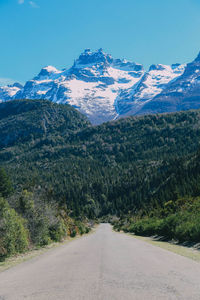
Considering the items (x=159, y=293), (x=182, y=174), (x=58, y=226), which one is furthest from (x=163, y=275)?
(x=182, y=174)

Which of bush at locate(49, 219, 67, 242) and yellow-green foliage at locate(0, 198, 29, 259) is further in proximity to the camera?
bush at locate(49, 219, 67, 242)

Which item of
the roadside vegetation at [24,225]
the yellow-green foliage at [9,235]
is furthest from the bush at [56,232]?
the yellow-green foliage at [9,235]

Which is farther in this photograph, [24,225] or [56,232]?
[56,232]

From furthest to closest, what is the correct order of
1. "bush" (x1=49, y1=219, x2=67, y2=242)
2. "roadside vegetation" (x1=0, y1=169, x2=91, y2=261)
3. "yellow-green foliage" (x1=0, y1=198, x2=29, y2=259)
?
"bush" (x1=49, y1=219, x2=67, y2=242)
"roadside vegetation" (x1=0, y1=169, x2=91, y2=261)
"yellow-green foliage" (x1=0, y1=198, x2=29, y2=259)

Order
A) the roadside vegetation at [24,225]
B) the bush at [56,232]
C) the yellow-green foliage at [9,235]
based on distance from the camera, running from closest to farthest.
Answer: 1. the yellow-green foliage at [9,235]
2. the roadside vegetation at [24,225]
3. the bush at [56,232]

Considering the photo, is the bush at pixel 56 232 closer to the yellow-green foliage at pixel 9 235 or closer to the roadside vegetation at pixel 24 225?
the roadside vegetation at pixel 24 225

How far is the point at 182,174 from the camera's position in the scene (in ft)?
417

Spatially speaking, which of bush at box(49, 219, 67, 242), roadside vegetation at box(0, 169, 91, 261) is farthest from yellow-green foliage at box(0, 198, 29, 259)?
bush at box(49, 219, 67, 242)

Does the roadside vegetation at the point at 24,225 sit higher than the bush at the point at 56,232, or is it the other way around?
the roadside vegetation at the point at 24,225

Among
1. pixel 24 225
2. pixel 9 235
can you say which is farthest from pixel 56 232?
pixel 9 235

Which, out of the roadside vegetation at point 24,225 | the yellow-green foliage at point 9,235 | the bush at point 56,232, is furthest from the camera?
the bush at point 56,232

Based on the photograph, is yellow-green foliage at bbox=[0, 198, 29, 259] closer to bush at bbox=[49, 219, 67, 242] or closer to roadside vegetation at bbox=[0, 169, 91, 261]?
roadside vegetation at bbox=[0, 169, 91, 261]

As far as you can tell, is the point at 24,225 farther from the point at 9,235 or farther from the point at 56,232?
the point at 56,232

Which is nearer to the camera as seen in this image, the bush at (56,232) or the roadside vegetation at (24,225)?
the roadside vegetation at (24,225)
